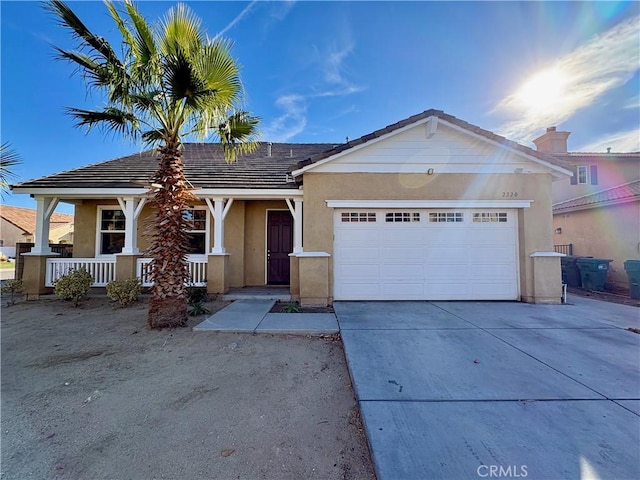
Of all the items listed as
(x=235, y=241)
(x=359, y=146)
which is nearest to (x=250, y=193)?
(x=235, y=241)

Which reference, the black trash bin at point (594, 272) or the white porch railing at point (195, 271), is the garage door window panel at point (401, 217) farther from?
the black trash bin at point (594, 272)

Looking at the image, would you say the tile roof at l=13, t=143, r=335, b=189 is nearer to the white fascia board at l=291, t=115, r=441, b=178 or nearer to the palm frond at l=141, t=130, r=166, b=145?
the palm frond at l=141, t=130, r=166, b=145

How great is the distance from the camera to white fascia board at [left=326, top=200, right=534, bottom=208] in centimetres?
772

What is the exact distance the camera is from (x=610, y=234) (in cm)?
1141

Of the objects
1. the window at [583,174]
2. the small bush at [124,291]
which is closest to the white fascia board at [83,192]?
the small bush at [124,291]

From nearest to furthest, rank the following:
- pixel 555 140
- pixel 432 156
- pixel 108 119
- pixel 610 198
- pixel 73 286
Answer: pixel 108 119
pixel 432 156
pixel 73 286
pixel 610 198
pixel 555 140

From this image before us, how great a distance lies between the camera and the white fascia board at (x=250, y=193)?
8.44 m

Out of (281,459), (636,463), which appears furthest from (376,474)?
(636,463)

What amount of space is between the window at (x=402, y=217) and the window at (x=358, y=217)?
416mm

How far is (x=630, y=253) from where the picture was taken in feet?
35.1

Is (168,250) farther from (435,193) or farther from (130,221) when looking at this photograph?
(435,193)

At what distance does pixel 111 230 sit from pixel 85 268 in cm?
193

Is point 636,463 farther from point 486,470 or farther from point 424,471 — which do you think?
point 424,471

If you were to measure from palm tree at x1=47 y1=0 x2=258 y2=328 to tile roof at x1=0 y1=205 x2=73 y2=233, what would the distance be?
126 feet
